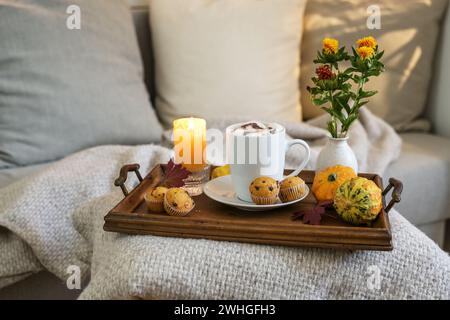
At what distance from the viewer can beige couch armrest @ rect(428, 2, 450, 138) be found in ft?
5.74

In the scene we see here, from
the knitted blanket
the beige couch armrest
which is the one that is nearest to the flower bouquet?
the knitted blanket

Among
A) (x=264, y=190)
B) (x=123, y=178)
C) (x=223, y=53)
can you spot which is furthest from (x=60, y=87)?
(x=264, y=190)

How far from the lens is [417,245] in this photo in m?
0.82

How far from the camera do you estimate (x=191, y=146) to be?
104 centimetres

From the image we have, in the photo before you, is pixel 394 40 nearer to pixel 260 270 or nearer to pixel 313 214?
pixel 313 214

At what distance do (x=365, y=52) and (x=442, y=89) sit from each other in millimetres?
1005

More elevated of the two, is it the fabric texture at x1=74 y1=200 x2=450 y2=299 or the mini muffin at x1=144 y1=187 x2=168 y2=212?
the mini muffin at x1=144 y1=187 x2=168 y2=212

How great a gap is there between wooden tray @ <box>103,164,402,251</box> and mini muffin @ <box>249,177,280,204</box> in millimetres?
25

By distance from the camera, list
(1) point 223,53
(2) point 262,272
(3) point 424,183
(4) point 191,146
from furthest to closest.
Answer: (1) point 223,53
(3) point 424,183
(4) point 191,146
(2) point 262,272

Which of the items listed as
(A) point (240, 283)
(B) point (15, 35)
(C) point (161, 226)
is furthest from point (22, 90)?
(A) point (240, 283)

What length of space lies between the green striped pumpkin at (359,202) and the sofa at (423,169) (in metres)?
0.67

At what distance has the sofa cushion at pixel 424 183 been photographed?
1479mm

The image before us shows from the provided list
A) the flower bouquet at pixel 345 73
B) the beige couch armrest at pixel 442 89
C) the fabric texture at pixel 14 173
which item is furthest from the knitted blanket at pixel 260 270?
the beige couch armrest at pixel 442 89

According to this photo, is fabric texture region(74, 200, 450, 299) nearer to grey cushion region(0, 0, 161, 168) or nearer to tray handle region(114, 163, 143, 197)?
tray handle region(114, 163, 143, 197)
